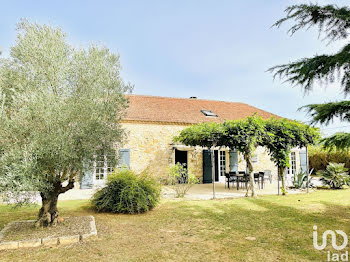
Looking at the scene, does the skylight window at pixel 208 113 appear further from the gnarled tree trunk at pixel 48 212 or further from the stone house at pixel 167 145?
the gnarled tree trunk at pixel 48 212

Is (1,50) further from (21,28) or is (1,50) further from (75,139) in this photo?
(75,139)

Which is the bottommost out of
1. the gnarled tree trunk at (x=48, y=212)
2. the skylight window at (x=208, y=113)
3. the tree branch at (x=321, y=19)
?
the gnarled tree trunk at (x=48, y=212)

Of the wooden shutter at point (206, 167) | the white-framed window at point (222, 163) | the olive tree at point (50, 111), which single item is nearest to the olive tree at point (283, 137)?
the wooden shutter at point (206, 167)

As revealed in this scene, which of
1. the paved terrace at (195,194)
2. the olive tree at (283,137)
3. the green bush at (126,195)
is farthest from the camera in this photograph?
the olive tree at (283,137)

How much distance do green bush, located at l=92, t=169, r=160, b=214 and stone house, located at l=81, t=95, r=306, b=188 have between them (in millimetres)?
4850

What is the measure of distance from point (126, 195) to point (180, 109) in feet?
35.0

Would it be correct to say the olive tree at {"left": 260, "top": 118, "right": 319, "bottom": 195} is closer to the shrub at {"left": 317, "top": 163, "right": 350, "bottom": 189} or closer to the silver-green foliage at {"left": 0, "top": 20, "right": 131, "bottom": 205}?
the shrub at {"left": 317, "top": 163, "right": 350, "bottom": 189}

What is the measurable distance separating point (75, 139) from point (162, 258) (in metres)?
2.91

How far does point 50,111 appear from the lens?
15.1ft

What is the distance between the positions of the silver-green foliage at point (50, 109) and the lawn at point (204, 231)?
1595 millimetres

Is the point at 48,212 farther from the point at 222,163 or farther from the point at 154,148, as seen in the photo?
the point at 222,163

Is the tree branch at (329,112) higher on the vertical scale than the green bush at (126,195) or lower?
higher

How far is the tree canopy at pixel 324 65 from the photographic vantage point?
4488mm

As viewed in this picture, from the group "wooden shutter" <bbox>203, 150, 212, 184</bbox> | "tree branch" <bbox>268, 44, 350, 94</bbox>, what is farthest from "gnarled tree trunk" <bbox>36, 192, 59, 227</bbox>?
"wooden shutter" <bbox>203, 150, 212, 184</bbox>
